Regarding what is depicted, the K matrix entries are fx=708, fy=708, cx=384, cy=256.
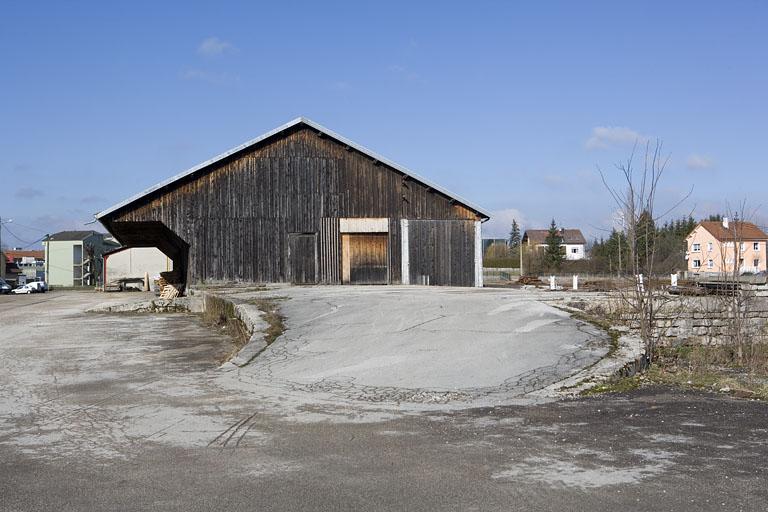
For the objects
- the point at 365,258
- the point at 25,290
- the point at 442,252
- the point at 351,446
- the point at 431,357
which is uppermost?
the point at 442,252

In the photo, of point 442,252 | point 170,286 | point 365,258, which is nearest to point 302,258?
point 365,258

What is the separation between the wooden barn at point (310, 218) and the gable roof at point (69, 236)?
7499 cm

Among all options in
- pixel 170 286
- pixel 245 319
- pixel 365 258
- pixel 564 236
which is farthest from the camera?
pixel 564 236

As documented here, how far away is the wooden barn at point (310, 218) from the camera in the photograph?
25547 mm

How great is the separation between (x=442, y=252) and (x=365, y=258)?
2.94 m

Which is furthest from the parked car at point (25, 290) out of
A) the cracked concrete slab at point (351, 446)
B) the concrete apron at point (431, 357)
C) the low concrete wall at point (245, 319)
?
the cracked concrete slab at point (351, 446)

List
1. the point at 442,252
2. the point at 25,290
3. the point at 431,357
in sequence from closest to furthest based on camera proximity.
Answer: the point at 431,357
the point at 442,252
the point at 25,290

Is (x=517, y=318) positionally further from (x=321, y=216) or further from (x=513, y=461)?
(x=321, y=216)

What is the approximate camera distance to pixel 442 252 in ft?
88.1

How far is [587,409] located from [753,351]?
16.9 feet

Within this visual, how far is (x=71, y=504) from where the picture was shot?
4.48 m

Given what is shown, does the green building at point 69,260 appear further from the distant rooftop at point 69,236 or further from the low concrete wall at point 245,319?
the low concrete wall at point 245,319

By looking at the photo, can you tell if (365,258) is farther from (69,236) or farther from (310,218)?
(69,236)

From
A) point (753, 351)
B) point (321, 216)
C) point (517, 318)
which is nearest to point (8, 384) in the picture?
point (517, 318)
